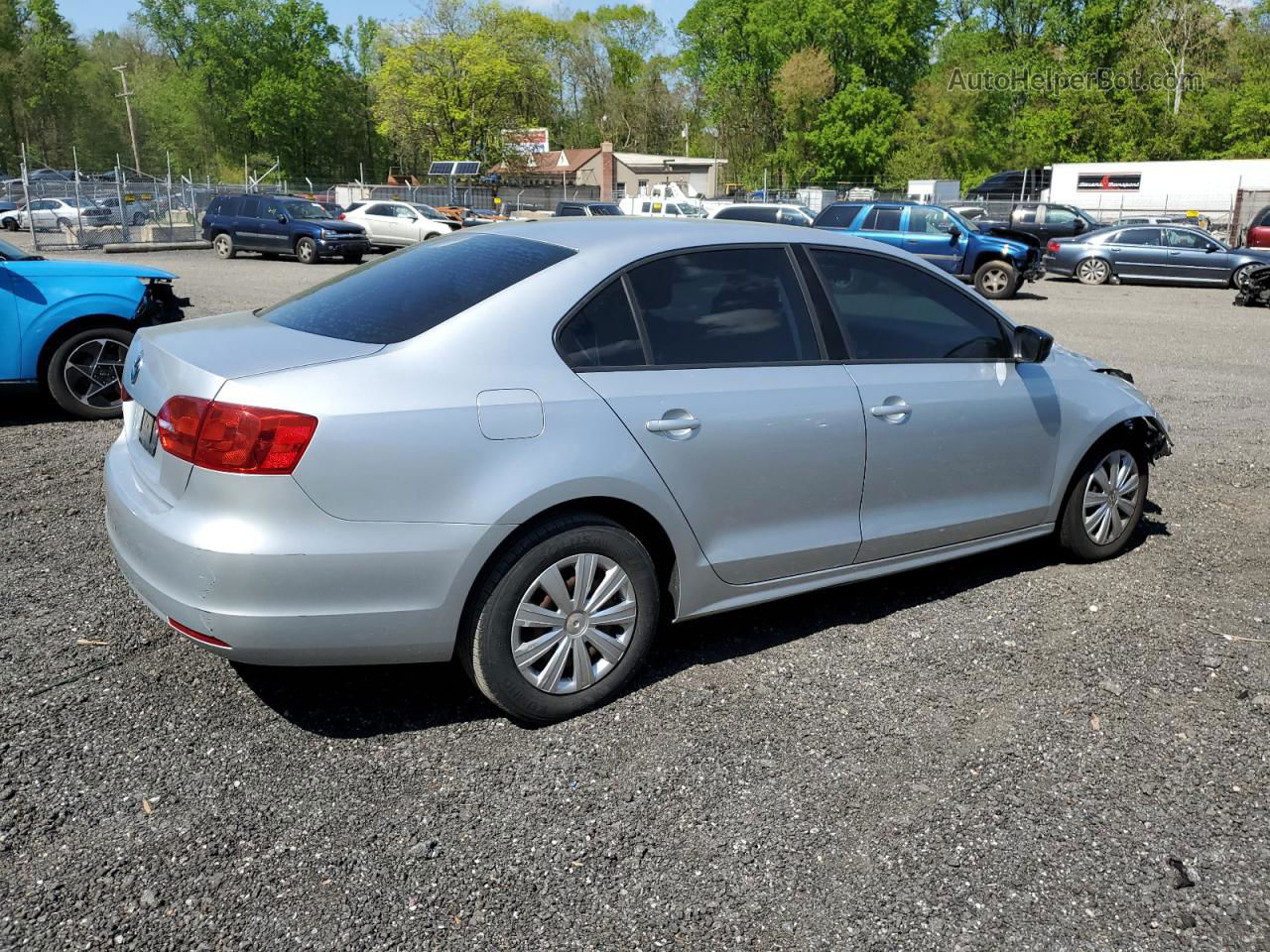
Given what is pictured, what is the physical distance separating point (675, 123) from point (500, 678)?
314 ft

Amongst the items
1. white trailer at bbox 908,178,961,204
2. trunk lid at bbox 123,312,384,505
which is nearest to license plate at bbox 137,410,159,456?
trunk lid at bbox 123,312,384,505

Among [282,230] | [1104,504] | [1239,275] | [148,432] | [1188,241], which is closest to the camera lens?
[148,432]

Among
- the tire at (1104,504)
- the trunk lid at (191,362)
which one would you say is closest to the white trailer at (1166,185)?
the tire at (1104,504)

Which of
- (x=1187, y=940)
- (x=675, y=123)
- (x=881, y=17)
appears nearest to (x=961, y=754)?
(x=1187, y=940)

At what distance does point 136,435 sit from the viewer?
11.4ft

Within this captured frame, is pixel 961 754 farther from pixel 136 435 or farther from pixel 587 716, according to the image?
pixel 136 435

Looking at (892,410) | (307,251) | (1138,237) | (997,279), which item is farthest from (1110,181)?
(892,410)

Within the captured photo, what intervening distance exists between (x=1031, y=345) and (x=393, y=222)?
1038 inches

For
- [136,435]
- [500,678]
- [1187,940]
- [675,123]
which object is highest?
[675,123]

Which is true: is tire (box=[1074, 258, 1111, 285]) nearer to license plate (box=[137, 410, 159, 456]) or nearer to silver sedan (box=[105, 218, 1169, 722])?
silver sedan (box=[105, 218, 1169, 722])

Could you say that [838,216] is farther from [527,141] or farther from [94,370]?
[527,141]

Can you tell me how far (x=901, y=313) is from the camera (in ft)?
14.0

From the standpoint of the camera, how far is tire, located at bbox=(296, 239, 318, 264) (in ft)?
Result: 82.4

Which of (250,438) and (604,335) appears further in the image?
(604,335)
